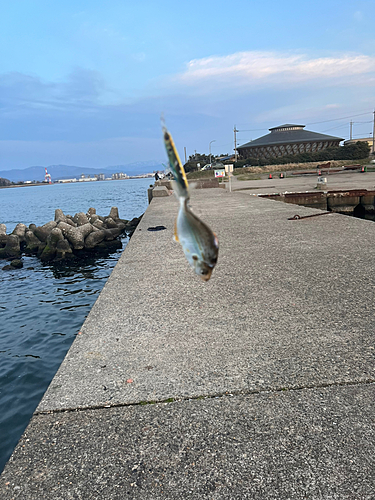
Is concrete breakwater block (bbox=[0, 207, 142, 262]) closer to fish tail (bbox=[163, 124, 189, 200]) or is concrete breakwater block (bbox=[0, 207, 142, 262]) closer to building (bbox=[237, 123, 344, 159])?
fish tail (bbox=[163, 124, 189, 200])

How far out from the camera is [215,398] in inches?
125

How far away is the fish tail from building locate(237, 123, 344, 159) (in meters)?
92.9

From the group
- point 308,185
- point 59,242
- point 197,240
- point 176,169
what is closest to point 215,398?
point 197,240

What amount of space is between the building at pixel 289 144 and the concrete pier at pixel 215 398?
88971 mm

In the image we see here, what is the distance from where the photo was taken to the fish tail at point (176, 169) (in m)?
0.72

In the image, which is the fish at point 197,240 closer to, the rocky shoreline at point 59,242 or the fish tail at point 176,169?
the fish tail at point 176,169

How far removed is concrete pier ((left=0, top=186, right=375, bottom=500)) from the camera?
94.0 inches

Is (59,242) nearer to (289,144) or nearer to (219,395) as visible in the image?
(219,395)

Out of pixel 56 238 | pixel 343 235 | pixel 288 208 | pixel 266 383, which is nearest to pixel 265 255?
pixel 343 235

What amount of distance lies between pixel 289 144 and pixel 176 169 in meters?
95.0

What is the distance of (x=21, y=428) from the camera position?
525 cm

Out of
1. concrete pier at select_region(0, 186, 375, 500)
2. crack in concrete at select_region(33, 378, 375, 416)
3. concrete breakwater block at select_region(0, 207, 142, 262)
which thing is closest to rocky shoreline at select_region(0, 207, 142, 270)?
concrete breakwater block at select_region(0, 207, 142, 262)

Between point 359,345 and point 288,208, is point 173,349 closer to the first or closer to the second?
point 359,345

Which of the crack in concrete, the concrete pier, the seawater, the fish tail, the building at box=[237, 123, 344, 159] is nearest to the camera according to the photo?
the fish tail
